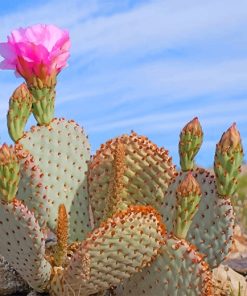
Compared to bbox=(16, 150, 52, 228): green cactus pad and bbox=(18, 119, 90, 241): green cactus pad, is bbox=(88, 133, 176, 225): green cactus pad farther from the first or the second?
bbox=(16, 150, 52, 228): green cactus pad

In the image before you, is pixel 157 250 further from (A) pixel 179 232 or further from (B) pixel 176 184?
(B) pixel 176 184

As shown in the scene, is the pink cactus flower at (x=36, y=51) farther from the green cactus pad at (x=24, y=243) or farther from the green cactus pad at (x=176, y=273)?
the green cactus pad at (x=176, y=273)

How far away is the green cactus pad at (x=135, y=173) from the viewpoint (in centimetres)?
512

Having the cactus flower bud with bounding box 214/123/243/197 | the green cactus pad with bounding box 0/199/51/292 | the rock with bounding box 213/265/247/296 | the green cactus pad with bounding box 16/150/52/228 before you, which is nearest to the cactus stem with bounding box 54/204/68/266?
the green cactus pad with bounding box 0/199/51/292

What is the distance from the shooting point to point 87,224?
17.7ft

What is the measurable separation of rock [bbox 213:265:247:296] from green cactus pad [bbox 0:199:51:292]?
4.62 feet

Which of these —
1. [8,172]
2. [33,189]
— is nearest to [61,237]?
[33,189]

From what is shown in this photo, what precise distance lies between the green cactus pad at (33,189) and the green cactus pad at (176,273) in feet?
2.46

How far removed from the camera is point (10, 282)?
5.27 metres

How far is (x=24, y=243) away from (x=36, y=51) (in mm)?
1152

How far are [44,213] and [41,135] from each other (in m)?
0.52

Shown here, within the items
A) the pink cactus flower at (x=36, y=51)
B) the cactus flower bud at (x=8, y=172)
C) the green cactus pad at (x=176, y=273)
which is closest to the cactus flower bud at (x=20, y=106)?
the pink cactus flower at (x=36, y=51)

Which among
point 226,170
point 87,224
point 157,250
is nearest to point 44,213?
point 87,224

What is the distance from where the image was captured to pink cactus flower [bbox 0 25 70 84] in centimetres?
480
